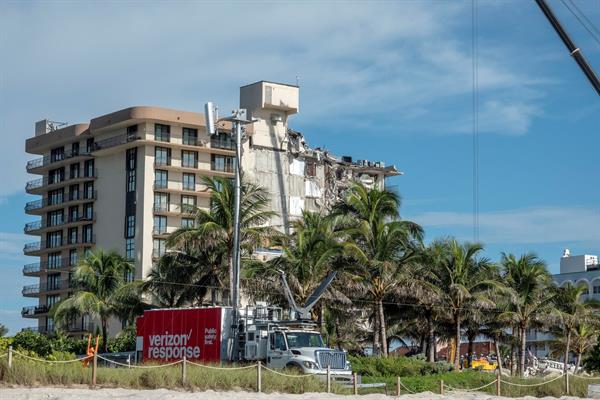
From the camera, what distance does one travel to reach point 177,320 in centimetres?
4409

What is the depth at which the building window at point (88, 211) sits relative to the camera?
99.2 metres

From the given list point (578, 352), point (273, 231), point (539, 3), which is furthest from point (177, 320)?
point (578, 352)

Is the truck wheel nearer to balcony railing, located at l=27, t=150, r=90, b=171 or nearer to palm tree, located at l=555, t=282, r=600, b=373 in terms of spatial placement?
palm tree, located at l=555, t=282, r=600, b=373

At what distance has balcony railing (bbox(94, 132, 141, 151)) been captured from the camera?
95000mm

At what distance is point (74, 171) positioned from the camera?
10212 centimetres

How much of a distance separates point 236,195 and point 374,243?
13767 millimetres

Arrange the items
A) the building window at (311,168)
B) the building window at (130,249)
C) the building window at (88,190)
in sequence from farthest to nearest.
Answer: the building window at (311,168)
the building window at (88,190)
the building window at (130,249)

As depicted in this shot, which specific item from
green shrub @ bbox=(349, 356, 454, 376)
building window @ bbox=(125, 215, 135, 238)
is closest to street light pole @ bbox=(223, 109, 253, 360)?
green shrub @ bbox=(349, 356, 454, 376)

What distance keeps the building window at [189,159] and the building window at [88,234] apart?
37.2ft

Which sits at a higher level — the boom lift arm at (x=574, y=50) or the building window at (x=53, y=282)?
the boom lift arm at (x=574, y=50)

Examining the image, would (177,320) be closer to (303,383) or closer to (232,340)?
(232,340)

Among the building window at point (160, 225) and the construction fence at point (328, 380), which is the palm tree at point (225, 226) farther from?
the building window at point (160, 225)

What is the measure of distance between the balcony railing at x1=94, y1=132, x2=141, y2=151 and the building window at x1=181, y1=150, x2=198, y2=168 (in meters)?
4.97

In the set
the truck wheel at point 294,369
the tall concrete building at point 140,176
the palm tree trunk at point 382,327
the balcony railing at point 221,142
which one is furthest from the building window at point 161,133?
the truck wheel at point 294,369
